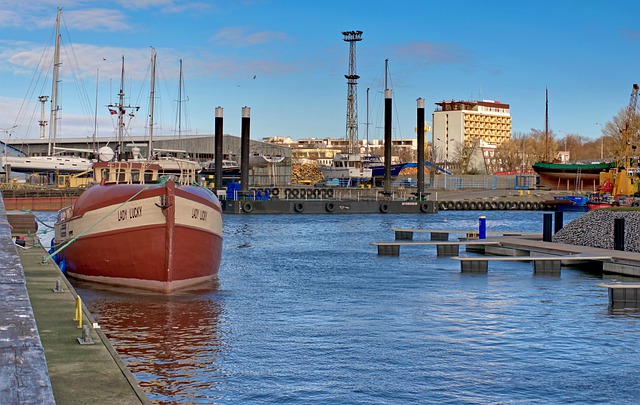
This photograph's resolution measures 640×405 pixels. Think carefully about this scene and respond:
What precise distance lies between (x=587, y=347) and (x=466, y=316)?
467 cm

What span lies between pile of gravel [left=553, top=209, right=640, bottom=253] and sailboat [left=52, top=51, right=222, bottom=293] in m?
18.2

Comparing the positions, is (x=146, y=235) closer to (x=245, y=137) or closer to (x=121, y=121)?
(x=121, y=121)

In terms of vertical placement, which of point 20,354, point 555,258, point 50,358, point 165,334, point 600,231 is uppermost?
point 600,231

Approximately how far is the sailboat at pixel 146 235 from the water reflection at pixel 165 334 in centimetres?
56

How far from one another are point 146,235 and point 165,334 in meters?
6.32

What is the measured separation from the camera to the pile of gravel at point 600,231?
35.7 metres

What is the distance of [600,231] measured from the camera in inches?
1500

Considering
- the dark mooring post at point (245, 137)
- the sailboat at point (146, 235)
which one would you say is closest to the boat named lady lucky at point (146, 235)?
the sailboat at point (146, 235)

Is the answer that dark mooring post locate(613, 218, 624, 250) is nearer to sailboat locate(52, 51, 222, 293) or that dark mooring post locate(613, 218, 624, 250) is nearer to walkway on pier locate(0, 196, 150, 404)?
sailboat locate(52, 51, 222, 293)

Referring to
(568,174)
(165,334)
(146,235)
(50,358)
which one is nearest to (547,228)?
(146,235)

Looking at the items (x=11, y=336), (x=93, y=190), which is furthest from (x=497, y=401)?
(x=93, y=190)

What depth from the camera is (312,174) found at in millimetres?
182375

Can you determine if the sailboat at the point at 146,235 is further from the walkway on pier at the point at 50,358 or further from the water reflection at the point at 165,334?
the walkway on pier at the point at 50,358

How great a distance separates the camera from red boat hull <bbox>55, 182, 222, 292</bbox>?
1035 inches
